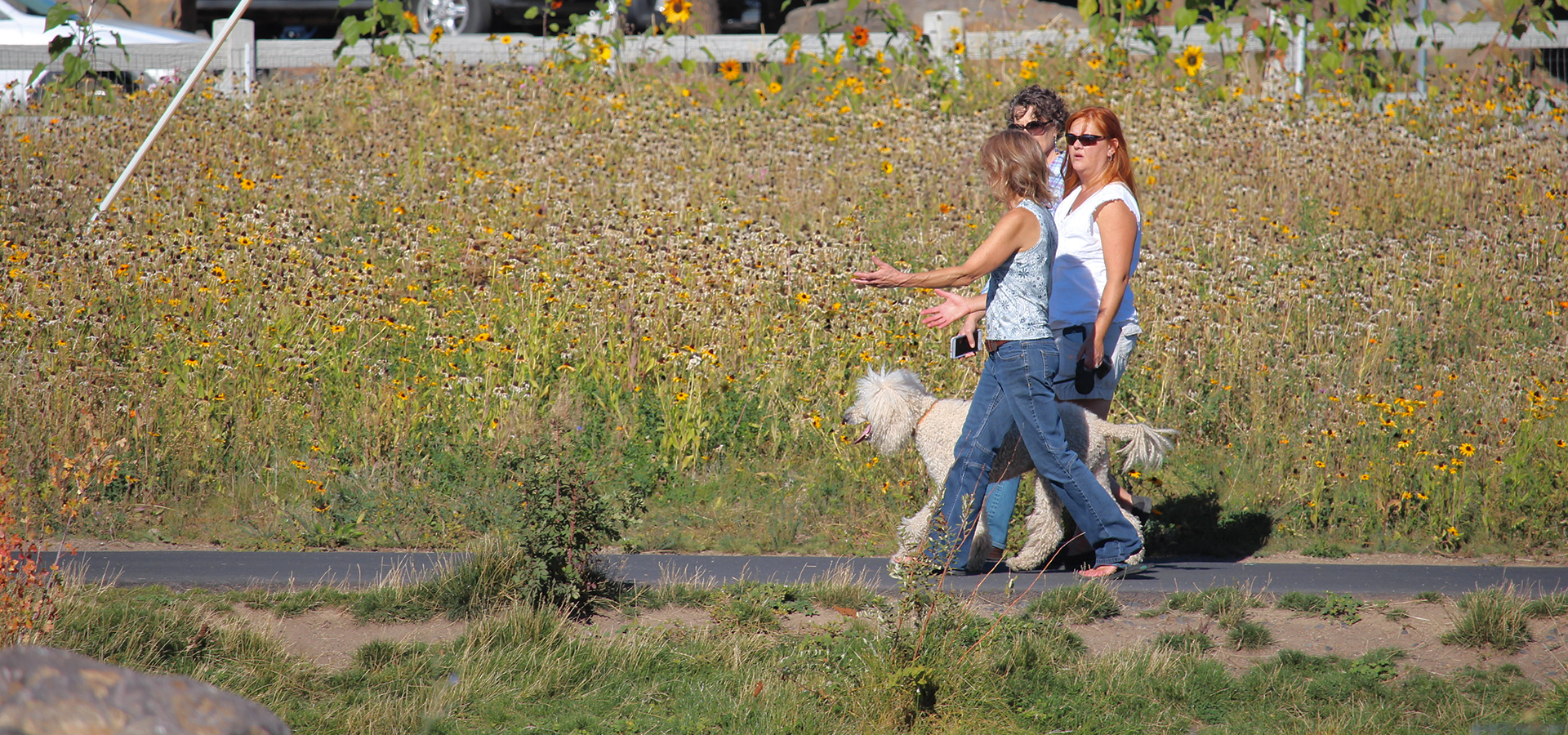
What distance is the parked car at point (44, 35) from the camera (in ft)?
40.5

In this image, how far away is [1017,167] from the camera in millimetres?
4898

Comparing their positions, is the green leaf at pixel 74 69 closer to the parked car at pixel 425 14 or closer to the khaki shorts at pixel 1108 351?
the parked car at pixel 425 14

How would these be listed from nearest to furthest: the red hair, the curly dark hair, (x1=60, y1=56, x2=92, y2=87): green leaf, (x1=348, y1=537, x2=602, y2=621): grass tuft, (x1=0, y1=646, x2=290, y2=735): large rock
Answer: (x1=0, y1=646, x2=290, y2=735): large rock
(x1=348, y1=537, x2=602, y2=621): grass tuft
the red hair
the curly dark hair
(x1=60, y1=56, x2=92, y2=87): green leaf

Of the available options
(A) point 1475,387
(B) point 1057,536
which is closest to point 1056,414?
(B) point 1057,536

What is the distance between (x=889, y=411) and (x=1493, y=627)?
237 centimetres

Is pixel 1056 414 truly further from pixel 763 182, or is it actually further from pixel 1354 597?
pixel 763 182

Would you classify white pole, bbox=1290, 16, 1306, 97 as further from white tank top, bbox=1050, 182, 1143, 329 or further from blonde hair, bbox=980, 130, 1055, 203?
blonde hair, bbox=980, 130, 1055, 203

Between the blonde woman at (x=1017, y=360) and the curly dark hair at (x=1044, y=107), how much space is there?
1.35ft

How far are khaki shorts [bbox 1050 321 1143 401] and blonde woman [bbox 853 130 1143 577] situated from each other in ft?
0.19

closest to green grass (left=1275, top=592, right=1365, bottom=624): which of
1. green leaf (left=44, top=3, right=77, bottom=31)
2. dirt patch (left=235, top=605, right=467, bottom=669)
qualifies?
dirt patch (left=235, top=605, right=467, bottom=669)

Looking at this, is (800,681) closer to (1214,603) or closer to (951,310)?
(951,310)

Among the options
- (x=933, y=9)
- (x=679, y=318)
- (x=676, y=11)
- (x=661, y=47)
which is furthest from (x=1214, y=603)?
(x=933, y=9)

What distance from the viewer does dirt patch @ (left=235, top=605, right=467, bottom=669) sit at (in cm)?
445

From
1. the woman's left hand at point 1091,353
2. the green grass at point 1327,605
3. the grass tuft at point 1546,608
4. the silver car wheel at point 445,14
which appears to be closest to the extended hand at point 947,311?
the woman's left hand at point 1091,353
